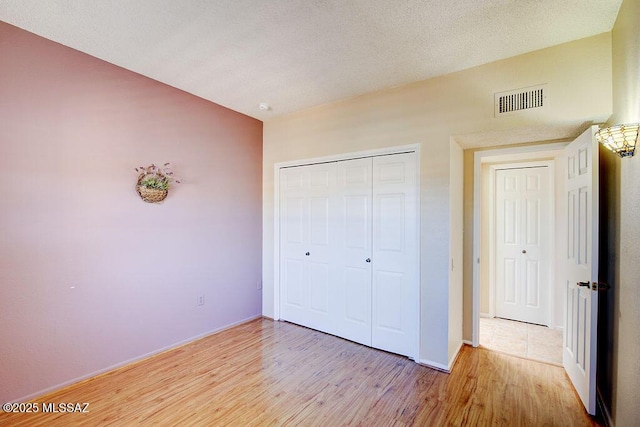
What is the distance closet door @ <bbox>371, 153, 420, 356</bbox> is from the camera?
2.80 meters

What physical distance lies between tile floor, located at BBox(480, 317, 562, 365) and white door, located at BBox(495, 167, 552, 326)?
22 cm

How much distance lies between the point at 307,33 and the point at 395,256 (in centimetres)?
211

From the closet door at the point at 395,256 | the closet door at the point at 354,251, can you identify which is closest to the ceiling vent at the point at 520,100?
the closet door at the point at 395,256

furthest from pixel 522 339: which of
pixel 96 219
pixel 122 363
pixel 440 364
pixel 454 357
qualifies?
pixel 96 219

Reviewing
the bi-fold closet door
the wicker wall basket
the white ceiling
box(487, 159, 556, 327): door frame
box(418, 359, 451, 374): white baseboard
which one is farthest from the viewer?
box(487, 159, 556, 327): door frame

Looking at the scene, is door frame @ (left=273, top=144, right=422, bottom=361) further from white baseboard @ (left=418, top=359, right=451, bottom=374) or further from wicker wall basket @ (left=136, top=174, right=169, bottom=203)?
wicker wall basket @ (left=136, top=174, right=169, bottom=203)

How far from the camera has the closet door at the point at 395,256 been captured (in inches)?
110

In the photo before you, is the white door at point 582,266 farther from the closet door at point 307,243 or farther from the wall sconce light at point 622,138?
the closet door at point 307,243

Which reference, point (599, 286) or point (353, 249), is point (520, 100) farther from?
point (353, 249)

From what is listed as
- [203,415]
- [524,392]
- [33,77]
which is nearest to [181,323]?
[203,415]

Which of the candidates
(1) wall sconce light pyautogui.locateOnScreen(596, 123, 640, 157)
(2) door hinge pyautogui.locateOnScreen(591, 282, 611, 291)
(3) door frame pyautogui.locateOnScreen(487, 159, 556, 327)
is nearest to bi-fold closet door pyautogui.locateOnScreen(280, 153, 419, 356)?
(2) door hinge pyautogui.locateOnScreen(591, 282, 611, 291)

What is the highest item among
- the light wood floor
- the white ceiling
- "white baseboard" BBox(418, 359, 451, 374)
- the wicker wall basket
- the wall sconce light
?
the white ceiling

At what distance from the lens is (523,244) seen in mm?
3822

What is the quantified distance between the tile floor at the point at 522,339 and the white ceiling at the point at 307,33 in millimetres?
2819
